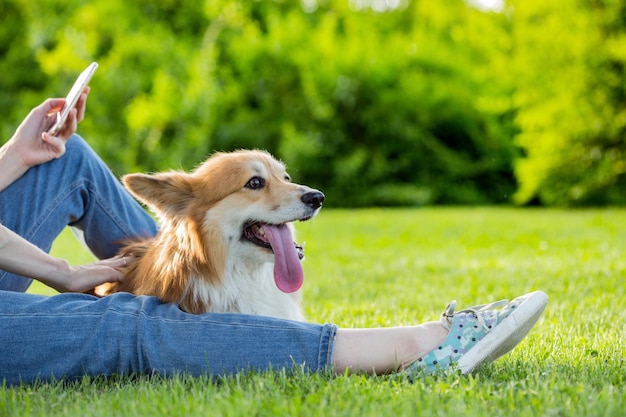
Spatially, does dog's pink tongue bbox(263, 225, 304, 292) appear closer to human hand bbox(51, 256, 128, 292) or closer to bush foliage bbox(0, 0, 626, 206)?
human hand bbox(51, 256, 128, 292)

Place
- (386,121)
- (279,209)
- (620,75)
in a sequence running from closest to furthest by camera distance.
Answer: (279,209) < (620,75) < (386,121)

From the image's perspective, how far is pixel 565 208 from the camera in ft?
46.3

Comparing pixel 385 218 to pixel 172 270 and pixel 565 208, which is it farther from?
pixel 172 270

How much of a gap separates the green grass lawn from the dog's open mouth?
2.03 feet

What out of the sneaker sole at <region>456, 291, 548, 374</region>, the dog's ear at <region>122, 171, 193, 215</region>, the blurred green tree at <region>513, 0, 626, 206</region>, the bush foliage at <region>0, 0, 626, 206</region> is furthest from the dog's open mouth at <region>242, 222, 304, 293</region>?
the blurred green tree at <region>513, 0, 626, 206</region>

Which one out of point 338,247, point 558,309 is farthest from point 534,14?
point 558,309

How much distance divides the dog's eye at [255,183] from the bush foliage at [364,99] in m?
11.0

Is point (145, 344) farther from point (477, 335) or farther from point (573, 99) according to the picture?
point (573, 99)

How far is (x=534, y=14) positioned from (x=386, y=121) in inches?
138

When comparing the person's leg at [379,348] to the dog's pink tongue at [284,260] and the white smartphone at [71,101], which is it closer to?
the dog's pink tongue at [284,260]

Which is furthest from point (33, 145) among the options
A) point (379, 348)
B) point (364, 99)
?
point (364, 99)

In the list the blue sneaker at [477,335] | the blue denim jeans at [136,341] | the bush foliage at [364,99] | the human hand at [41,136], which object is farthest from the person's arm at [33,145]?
the bush foliage at [364,99]

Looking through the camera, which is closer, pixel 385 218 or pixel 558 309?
pixel 558 309

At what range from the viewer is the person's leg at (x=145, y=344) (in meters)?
2.36
